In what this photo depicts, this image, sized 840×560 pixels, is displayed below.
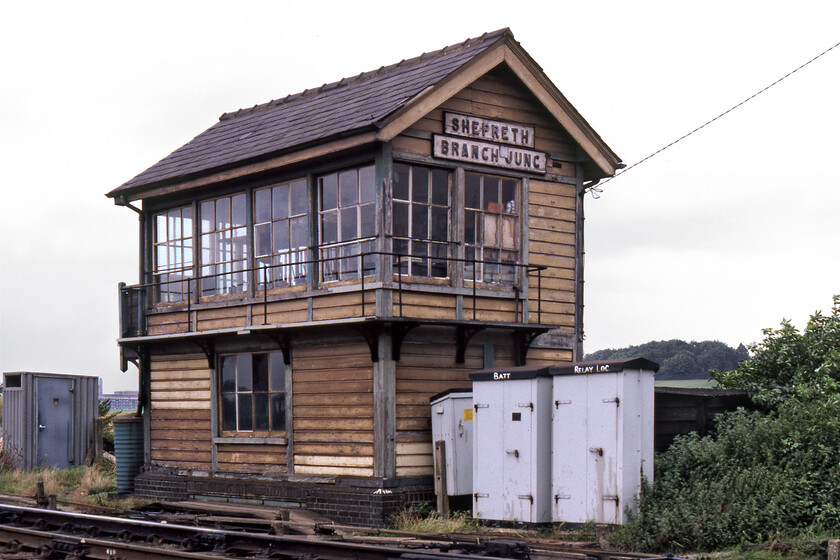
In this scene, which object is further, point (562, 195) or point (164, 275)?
point (164, 275)

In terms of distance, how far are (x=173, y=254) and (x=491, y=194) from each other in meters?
7.00

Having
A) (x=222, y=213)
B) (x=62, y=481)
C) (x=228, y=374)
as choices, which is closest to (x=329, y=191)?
(x=222, y=213)

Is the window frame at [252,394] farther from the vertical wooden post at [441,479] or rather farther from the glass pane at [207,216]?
the vertical wooden post at [441,479]

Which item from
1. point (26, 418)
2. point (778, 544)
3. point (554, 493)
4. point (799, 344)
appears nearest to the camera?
point (778, 544)

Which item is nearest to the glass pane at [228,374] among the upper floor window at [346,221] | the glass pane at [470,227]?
the upper floor window at [346,221]

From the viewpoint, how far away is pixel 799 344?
17.3m

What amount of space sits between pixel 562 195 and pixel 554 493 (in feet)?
21.5

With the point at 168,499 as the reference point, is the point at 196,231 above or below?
above

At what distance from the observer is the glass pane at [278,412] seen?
1861 cm

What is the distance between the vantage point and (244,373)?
19609mm

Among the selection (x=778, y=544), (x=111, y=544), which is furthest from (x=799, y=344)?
(x=111, y=544)

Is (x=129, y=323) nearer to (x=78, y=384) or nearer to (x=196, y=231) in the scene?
(x=196, y=231)

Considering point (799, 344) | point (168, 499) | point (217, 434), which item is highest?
point (799, 344)

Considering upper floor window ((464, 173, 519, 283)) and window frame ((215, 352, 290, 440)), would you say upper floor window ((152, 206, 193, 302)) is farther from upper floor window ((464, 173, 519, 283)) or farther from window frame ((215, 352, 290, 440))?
upper floor window ((464, 173, 519, 283))
